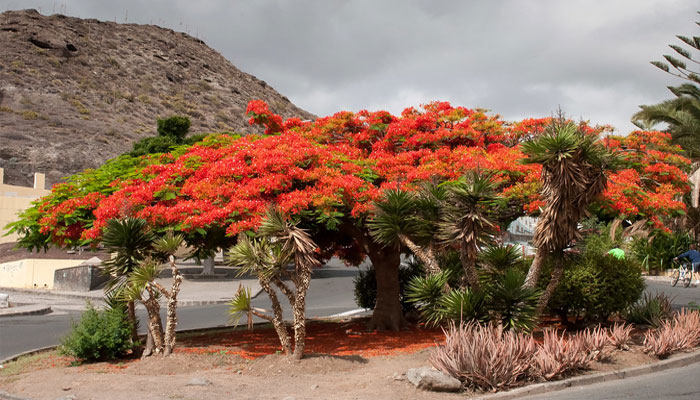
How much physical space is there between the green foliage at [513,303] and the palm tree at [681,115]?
20.2 metres

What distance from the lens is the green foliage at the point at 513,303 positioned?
389 inches

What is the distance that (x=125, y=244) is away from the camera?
10148 mm

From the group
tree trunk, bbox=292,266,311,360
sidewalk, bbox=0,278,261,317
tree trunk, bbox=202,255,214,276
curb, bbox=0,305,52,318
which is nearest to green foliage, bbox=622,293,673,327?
tree trunk, bbox=292,266,311,360

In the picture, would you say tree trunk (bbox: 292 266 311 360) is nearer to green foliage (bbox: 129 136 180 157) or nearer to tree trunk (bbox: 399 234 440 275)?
tree trunk (bbox: 399 234 440 275)

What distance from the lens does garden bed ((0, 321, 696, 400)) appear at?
312 inches

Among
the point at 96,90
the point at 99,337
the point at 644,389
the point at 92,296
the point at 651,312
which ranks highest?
the point at 96,90

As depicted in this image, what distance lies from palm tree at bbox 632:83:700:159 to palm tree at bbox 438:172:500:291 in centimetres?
2054

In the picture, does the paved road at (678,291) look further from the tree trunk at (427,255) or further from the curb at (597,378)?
the tree trunk at (427,255)

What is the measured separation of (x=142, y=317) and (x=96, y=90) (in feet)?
232

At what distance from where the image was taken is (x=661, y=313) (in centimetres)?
1211

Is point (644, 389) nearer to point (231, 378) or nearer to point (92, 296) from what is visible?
point (231, 378)

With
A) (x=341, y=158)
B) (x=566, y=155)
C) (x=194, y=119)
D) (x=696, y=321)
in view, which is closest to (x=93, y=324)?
(x=341, y=158)

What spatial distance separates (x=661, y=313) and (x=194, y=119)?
258 ft

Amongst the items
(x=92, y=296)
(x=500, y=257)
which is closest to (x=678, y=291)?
(x=500, y=257)
